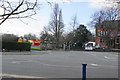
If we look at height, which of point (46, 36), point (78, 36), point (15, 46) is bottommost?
point (15, 46)

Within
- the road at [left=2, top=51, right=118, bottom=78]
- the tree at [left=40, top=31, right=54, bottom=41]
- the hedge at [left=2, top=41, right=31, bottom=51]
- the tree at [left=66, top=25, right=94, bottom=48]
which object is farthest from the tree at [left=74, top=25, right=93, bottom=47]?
the road at [left=2, top=51, right=118, bottom=78]

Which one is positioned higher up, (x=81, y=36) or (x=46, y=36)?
(x=81, y=36)

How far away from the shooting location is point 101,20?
40.6 meters

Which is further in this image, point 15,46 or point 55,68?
point 15,46

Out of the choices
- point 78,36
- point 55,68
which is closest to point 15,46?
point 55,68

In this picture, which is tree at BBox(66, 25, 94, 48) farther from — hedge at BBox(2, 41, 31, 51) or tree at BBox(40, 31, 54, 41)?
hedge at BBox(2, 41, 31, 51)

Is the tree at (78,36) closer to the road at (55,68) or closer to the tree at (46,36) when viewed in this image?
the tree at (46,36)

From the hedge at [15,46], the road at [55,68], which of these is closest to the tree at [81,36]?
the hedge at [15,46]

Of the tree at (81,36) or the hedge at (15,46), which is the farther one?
the tree at (81,36)

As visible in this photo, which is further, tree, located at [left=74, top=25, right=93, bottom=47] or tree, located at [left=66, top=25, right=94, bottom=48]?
tree, located at [left=74, top=25, right=93, bottom=47]

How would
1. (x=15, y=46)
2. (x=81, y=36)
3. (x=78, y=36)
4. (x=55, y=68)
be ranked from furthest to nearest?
(x=81, y=36)
(x=78, y=36)
(x=15, y=46)
(x=55, y=68)

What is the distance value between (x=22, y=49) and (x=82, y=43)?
93.5ft

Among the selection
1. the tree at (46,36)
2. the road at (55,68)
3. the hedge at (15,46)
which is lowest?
the road at (55,68)

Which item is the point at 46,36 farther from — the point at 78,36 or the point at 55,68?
the point at 55,68
